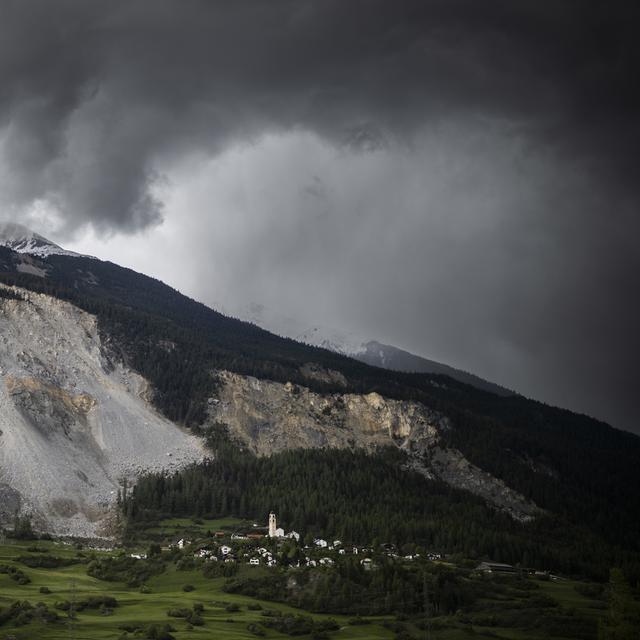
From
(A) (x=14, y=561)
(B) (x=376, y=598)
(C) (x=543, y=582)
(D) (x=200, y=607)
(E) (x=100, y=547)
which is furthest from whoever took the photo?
(E) (x=100, y=547)

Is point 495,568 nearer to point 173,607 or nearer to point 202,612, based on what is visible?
point 202,612

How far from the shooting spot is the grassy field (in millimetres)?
101812

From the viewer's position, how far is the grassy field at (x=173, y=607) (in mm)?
101812

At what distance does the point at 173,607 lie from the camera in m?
115

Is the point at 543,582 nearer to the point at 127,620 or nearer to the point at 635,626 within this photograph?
the point at 635,626

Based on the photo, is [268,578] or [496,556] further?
[496,556]

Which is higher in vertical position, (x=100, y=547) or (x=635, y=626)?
(x=635, y=626)

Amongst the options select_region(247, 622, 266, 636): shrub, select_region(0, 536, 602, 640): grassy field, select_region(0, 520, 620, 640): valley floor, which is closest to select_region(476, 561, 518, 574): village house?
select_region(0, 520, 620, 640): valley floor

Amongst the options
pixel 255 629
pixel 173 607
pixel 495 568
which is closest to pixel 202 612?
pixel 173 607

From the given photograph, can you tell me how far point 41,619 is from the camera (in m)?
103

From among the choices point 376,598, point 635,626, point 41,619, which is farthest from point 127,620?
point 635,626

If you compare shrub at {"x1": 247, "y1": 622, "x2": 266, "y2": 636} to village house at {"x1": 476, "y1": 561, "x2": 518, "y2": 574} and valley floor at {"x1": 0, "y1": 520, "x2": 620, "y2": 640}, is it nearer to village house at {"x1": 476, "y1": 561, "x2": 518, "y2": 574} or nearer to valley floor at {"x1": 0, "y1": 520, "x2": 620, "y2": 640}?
valley floor at {"x1": 0, "y1": 520, "x2": 620, "y2": 640}

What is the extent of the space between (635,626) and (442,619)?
108ft

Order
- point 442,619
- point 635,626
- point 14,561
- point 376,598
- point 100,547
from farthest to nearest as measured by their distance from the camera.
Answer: point 100,547, point 14,561, point 376,598, point 442,619, point 635,626
